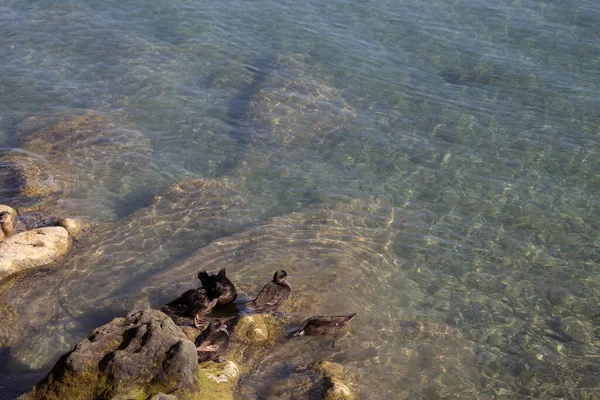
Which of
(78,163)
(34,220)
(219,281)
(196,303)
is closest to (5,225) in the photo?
(34,220)

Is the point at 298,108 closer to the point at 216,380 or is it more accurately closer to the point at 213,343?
the point at 213,343

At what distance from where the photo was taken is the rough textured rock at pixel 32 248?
37.4 feet

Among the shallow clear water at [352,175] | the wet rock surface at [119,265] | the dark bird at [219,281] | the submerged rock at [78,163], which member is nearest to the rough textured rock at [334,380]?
the shallow clear water at [352,175]

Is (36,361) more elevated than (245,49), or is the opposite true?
(245,49)

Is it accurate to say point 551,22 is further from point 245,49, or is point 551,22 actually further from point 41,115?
point 41,115

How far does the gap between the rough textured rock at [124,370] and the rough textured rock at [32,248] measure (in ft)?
13.8

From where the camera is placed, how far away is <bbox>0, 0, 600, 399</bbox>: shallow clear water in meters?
10.5

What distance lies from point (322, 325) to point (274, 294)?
3.16 ft

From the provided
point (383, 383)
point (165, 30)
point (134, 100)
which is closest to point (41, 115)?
point (134, 100)

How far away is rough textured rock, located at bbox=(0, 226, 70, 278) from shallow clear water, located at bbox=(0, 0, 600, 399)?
0.30 metres

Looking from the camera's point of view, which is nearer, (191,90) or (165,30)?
(191,90)

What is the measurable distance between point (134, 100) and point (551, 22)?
13420 mm

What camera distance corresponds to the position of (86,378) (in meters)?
7.63

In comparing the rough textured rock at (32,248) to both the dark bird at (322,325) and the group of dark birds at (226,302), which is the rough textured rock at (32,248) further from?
the dark bird at (322,325)
